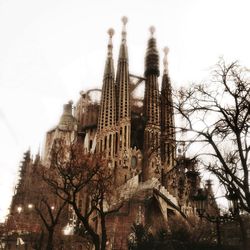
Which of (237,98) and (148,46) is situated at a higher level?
(148,46)

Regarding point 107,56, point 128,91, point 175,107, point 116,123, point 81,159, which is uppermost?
point 107,56

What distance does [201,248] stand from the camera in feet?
59.4

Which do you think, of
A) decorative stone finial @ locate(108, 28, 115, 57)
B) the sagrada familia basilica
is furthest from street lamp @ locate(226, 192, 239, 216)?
decorative stone finial @ locate(108, 28, 115, 57)

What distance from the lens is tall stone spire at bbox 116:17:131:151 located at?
63594 mm

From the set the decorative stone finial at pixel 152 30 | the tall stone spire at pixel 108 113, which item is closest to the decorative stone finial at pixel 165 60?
the decorative stone finial at pixel 152 30

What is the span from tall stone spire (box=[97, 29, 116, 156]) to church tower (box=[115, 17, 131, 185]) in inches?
43.7

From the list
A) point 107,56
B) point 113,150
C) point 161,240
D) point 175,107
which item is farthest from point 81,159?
point 107,56

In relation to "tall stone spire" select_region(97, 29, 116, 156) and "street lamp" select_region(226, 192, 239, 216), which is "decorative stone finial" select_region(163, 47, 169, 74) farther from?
"street lamp" select_region(226, 192, 239, 216)

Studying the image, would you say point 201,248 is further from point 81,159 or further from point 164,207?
point 164,207

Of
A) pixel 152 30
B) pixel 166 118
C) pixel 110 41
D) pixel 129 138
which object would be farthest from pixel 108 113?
pixel 152 30

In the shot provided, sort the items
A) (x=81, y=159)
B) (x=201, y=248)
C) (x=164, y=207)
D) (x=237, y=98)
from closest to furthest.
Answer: (x=237, y=98)
(x=201, y=248)
(x=81, y=159)
(x=164, y=207)

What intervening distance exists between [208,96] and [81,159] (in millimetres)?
16736

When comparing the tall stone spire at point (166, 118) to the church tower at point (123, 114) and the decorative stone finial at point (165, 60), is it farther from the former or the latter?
the church tower at point (123, 114)

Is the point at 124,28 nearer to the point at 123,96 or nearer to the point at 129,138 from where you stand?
the point at 123,96
